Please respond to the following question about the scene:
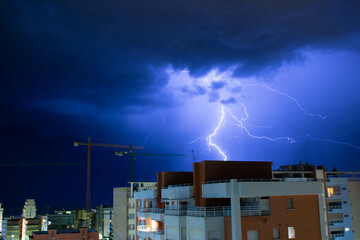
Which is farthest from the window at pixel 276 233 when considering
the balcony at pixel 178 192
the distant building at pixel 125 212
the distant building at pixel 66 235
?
the distant building at pixel 125 212

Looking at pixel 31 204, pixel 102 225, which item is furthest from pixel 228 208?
pixel 31 204

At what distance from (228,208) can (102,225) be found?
10381 cm

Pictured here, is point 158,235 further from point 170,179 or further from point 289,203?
point 289,203

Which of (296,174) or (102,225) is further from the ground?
(296,174)

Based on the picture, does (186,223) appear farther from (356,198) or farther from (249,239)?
(356,198)

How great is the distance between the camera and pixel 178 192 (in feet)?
114

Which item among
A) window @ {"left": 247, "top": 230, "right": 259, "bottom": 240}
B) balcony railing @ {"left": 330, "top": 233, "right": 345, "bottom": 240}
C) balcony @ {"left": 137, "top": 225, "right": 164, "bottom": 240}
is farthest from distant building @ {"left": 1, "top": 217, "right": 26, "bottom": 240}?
window @ {"left": 247, "top": 230, "right": 259, "bottom": 240}

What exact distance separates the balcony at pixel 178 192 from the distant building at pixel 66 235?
3337cm

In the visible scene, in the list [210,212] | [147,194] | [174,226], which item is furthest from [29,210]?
[210,212]

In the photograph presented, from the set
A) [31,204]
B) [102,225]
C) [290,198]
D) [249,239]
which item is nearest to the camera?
[249,239]

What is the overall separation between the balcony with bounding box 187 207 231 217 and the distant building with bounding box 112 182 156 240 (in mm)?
45979

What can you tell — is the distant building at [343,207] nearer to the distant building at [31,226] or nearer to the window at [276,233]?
the window at [276,233]

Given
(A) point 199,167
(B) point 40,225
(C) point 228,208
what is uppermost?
(A) point 199,167

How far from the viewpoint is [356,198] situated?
66.3 meters
